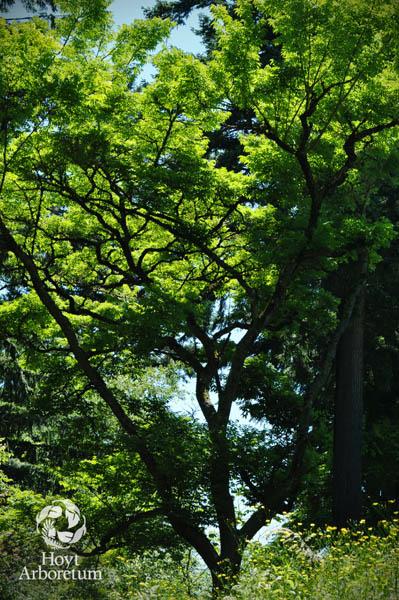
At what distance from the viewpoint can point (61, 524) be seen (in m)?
13.8

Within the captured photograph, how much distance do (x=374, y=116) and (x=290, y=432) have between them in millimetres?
6372

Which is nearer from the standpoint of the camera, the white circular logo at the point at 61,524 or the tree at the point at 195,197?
the tree at the point at 195,197

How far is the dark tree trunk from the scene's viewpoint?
14242 millimetres

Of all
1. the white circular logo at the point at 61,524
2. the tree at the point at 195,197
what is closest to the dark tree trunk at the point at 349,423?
the tree at the point at 195,197

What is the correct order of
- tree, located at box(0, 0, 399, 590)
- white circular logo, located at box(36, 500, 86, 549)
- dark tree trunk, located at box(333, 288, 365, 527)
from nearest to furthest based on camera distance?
tree, located at box(0, 0, 399, 590) → white circular logo, located at box(36, 500, 86, 549) → dark tree trunk, located at box(333, 288, 365, 527)

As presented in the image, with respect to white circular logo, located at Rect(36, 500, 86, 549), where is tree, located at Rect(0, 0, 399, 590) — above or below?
above

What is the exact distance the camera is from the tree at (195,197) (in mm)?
11164

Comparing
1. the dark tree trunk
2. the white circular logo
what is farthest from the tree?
the white circular logo

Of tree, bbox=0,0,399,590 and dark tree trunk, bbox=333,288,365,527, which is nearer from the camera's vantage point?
tree, bbox=0,0,399,590

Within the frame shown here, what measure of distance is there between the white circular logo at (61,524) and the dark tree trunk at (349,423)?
471 cm

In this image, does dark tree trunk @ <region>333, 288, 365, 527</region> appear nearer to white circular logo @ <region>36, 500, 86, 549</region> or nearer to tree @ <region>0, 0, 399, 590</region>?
tree @ <region>0, 0, 399, 590</region>

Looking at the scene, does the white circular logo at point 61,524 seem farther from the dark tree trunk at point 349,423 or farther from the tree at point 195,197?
the dark tree trunk at point 349,423

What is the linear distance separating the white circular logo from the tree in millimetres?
1900

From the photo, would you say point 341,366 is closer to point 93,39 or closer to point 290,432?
point 290,432
